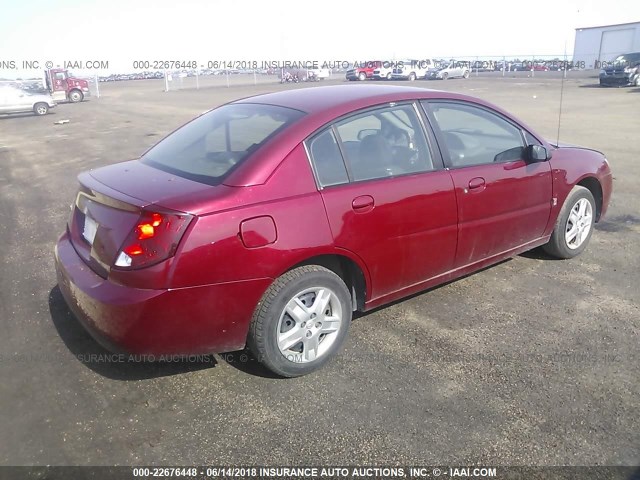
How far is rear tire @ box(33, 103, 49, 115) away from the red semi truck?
7785 millimetres

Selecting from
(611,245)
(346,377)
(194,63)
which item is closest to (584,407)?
(346,377)

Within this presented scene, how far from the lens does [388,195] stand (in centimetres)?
336

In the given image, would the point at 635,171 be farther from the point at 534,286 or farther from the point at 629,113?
the point at 629,113

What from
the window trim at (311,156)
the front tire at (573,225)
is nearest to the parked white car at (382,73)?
the front tire at (573,225)

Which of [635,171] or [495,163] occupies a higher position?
[495,163]

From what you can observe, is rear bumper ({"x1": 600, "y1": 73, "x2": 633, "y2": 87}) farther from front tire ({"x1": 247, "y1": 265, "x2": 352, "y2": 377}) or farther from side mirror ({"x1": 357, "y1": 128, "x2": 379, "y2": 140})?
front tire ({"x1": 247, "y1": 265, "x2": 352, "y2": 377})

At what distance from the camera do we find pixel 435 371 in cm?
324

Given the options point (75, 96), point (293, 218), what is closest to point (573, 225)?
point (293, 218)

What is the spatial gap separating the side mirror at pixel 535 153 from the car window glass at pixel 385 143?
1054 mm

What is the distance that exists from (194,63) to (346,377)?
187 feet

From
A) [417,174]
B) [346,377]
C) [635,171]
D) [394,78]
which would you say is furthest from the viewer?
[394,78]

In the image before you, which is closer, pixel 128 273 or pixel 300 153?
pixel 128 273

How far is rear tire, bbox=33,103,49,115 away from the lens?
25.6m

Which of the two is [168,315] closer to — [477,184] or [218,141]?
[218,141]
